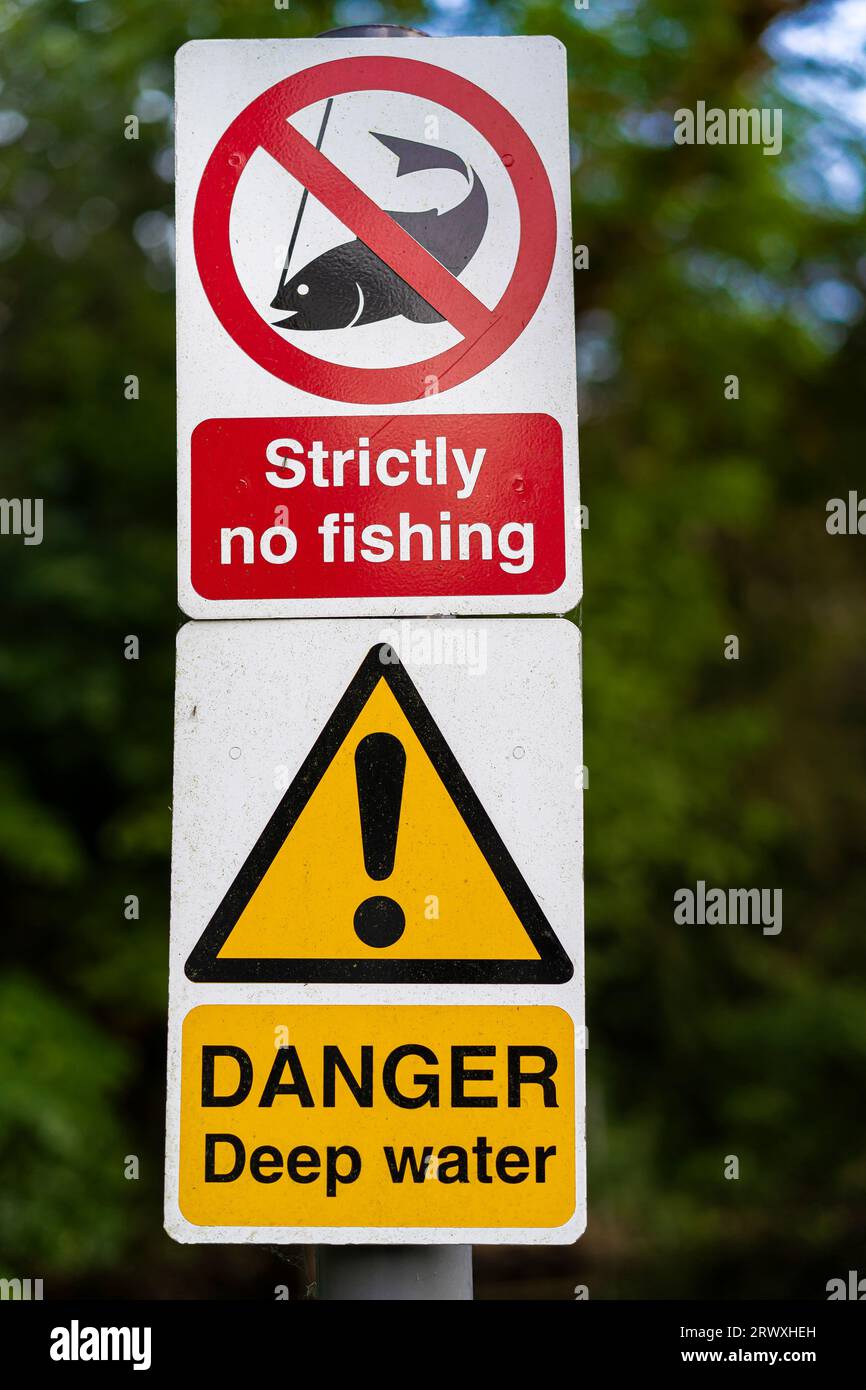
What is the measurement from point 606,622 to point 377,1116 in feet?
20.8

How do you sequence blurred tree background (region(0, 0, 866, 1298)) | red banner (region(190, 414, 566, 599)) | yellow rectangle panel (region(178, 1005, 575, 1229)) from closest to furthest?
yellow rectangle panel (region(178, 1005, 575, 1229)) → red banner (region(190, 414, 566, 599)) → blurred tree background (region(0, 0, 866, 1298))

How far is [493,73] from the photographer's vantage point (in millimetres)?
1935

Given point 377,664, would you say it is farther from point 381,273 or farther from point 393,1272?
point 393,1272

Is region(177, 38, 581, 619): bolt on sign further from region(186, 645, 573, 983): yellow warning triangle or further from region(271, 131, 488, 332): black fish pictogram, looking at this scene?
region(186, 645, 573, 983): yellow warning triangle

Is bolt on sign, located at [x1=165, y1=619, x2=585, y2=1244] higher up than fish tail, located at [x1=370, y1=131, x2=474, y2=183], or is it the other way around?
fish tail, located at [x1=370, y1=131, x2=474, y2=183]

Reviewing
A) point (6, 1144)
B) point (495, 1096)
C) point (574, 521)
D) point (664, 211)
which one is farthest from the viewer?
point (664, 211)

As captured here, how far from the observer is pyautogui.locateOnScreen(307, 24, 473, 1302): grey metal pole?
1.72 m

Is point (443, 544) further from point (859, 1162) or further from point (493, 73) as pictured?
point (859, 1162)

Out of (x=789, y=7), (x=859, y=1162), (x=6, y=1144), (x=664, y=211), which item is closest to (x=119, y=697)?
(x=6, y=1144)

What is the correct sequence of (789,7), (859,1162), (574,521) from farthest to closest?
(859,1162)
(789,7)
(574,521)

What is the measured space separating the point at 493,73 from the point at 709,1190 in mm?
8504

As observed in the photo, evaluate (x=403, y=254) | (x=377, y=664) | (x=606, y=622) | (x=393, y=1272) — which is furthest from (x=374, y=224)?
(x=606, y=622)

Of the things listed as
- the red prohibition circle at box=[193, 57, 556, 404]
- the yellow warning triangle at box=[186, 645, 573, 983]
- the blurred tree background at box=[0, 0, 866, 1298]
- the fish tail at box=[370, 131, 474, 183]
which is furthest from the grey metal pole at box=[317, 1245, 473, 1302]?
the blurred tree background at box=[0, 0, 866, 1298]

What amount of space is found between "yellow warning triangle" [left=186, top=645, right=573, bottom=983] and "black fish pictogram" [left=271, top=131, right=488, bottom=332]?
570 millimetres
